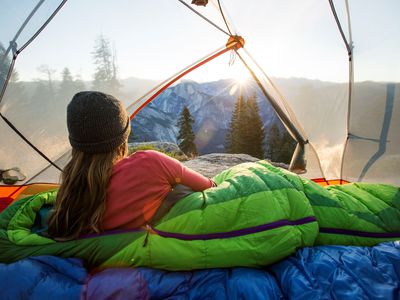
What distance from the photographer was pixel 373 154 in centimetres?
238

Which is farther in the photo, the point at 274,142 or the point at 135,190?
the point at 274,142

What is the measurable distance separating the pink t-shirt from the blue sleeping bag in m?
0.22

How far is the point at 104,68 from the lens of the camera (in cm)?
309

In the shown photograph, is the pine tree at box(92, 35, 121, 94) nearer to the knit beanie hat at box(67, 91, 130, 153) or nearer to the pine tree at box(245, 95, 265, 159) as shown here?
the knit beanie hat at box(67, 91, 130, 153)

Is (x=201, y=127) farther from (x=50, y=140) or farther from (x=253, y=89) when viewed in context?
(x=50, y=140)

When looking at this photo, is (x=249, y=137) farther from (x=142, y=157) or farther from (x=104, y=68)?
(x=142, y=157)

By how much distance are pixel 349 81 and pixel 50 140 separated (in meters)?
2.70

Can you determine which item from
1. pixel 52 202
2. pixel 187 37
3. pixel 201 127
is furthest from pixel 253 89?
pixel 52 202

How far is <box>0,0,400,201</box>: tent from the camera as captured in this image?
2389 millimetres

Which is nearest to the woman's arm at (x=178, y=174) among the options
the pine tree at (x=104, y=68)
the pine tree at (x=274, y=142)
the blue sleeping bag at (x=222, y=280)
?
the blue sleeping bag at (x=222, y=280)

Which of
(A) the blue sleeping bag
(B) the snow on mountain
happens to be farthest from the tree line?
(A) the blue sleeping bag

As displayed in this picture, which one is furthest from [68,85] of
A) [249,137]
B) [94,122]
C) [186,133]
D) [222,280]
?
[249,137]

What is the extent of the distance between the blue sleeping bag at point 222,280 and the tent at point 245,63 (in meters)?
1.30

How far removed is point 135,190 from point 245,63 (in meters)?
2.38
